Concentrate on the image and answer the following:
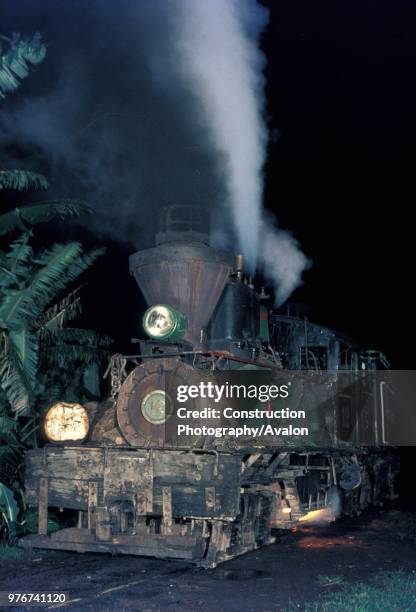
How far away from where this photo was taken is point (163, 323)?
768 cm

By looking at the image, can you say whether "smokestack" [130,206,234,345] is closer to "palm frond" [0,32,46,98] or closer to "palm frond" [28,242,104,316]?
"palm frond" [28,242,104,316]

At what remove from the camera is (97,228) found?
12125 mm

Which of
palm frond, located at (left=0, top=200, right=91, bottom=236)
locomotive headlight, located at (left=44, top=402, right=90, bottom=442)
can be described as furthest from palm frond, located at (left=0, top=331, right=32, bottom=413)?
palm frond, located at (left=0, top=200, right=91, bottom=236)

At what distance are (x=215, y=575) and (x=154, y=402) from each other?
1996mm

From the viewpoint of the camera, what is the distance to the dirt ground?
5469 millimetres

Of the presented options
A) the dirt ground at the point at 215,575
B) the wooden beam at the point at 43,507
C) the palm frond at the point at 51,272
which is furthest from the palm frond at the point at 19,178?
the dirt ground at the point at 215,575

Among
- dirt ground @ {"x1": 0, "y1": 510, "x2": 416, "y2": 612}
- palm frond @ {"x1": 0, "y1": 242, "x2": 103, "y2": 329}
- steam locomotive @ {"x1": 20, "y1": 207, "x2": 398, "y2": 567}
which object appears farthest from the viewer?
palm frond @ {"x1": 0, "y1": 242, "x2": 103, "y2": 329}

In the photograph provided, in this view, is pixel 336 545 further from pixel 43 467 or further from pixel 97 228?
pixel 97 228

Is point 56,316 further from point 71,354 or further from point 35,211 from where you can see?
point 35,211

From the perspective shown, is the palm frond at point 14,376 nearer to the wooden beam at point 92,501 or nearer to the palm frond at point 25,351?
the palm frond at point 25,351

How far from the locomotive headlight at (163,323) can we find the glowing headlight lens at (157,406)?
656 mm

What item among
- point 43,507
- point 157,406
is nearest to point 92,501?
point 43,507

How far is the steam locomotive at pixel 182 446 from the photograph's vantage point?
687cm

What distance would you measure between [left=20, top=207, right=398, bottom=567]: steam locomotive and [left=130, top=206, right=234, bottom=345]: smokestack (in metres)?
0.01
